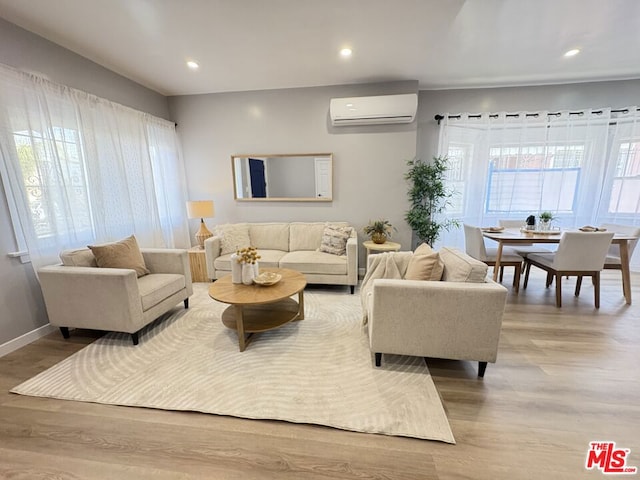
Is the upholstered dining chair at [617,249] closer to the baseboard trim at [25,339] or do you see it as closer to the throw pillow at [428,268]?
the throw pillow at [428,268]

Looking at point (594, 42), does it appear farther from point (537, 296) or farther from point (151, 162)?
point (151, 162)

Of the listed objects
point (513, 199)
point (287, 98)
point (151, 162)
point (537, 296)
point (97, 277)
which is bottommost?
point (537, 296)

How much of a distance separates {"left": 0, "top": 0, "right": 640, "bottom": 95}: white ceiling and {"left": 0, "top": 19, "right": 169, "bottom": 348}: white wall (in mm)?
108

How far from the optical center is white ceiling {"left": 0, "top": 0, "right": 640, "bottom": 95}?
2.12 meters

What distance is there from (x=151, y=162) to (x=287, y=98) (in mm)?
2100

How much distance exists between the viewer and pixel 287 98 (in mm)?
3871

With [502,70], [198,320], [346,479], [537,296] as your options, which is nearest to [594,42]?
[502,70]

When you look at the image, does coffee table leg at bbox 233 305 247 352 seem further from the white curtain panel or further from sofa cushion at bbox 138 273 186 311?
the white curtain panel

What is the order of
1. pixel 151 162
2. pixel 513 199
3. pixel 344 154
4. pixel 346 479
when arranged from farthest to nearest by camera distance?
pixel 513 199 → pixel 344 154 → pixel 151 162 → pixel 346 479

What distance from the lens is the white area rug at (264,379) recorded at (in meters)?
1.60

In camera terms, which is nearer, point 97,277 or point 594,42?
point 97,277

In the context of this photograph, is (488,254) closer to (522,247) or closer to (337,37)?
(522,247)

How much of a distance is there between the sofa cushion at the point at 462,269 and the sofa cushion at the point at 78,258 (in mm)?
3099

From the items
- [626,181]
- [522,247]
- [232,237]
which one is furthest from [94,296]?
[626,181]
